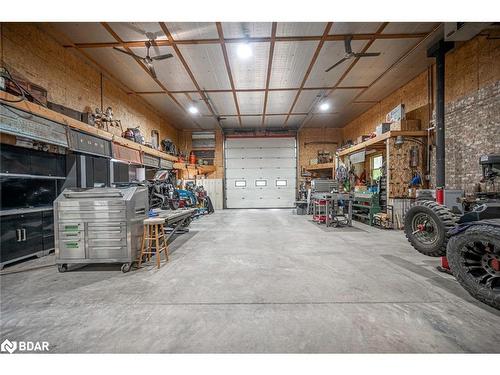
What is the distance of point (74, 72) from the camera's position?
19.0ft

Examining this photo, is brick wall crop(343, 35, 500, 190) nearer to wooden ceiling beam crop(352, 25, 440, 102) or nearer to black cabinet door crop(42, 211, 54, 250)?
wooden ceiling beam crop(352, 25, 440, 102)

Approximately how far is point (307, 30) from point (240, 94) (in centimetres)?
392

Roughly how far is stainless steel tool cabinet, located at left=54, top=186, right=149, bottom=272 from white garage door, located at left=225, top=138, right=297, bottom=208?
10489 mm

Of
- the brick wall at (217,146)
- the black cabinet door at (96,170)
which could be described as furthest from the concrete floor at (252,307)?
the brick wall at (217,146)

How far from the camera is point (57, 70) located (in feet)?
17.4

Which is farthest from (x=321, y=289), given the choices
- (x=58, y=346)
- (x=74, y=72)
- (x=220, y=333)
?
(x=74, y=72)

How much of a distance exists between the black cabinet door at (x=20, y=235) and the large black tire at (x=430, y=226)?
6.80 meters

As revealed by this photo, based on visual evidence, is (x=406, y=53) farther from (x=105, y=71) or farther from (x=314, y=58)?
(x=105, y=71)

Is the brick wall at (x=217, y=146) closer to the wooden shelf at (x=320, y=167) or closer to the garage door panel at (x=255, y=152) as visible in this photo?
the garage door panel at (x=255, y=152)

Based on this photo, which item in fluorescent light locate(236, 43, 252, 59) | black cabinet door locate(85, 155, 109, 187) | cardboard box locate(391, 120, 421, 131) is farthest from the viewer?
cardboard box locate(391, 120, 421, 131)

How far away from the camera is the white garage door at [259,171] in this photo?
45.3 feet

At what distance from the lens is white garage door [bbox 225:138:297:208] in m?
13.8

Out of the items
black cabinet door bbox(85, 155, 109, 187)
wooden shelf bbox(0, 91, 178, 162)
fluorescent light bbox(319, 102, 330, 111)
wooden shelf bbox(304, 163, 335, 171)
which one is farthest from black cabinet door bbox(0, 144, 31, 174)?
wooden shelf bbox(304, 163, 335, 171)
